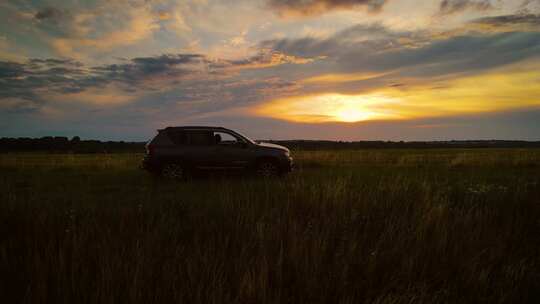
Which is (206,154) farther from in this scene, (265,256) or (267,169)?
(265,256)

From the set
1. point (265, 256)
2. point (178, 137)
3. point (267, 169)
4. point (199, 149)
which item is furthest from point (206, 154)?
point (265, 256)

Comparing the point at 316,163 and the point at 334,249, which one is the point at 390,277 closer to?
the point at 334,249

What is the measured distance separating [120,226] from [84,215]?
31.7 inches

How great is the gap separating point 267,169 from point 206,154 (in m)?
2.56

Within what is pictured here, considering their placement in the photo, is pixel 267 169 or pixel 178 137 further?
pixel 267 169

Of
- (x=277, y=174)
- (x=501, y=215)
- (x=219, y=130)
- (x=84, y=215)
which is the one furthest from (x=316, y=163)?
(x=84, y=215)

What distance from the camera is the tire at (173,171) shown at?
45.6 feet

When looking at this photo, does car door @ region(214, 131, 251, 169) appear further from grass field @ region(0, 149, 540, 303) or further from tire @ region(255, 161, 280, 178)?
grass field @ region(0, 149, 540, 303)

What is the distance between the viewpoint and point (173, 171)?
45.6 ft

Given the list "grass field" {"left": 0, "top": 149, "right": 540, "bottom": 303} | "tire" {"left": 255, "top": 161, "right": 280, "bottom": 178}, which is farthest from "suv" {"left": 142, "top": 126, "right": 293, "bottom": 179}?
"grass field" {"left": 0, "top": 149, "right": 540, "bottom": 303}

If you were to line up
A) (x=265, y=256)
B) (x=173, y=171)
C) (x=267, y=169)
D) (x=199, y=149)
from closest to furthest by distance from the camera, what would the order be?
(x=265, y=256) < (x=173, y=171) < (x=199, y=149) < (x=267, y=169)

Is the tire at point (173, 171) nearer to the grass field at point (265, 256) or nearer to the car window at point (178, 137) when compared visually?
the car window at point (178, 137)

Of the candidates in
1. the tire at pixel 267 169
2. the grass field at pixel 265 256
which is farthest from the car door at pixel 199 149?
the grass field at pixel 265 256

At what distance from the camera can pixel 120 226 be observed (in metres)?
3.82
